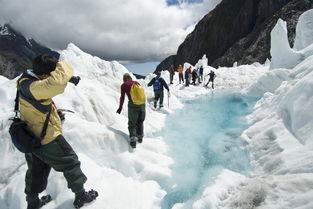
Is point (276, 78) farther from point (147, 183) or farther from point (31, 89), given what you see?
point (31, 89)

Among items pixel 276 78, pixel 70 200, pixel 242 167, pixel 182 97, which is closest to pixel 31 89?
pixel 70 200

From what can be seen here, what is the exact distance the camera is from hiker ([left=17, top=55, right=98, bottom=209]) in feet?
9.39

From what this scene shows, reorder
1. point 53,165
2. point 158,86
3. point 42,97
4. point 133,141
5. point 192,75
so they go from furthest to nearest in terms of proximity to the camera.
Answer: point 192,75, point 158,86, point 133,141, point 53,165, point 42,97

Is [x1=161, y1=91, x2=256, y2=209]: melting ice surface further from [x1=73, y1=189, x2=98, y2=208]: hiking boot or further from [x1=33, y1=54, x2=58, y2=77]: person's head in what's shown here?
[x1=33, y1=54, x2=58, y2=77]: person's head

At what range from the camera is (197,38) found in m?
92.4

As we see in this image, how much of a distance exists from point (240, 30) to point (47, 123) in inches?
3289

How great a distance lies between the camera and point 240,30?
255 feet

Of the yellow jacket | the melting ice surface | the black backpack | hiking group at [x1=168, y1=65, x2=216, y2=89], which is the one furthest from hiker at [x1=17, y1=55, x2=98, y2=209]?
hiking group at [x1=168, y1=65, x2=216, y2=89]

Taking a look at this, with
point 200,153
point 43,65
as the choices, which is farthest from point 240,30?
point 43,65

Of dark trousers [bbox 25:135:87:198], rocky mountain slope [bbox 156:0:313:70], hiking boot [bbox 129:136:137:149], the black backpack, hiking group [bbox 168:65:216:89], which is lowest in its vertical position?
dark trousers [bbox 25:135:87:198]

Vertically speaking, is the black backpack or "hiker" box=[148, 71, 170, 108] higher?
"hiker" box=[148, 71, 170, 108]

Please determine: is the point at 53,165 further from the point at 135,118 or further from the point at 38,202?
the point at 135,118

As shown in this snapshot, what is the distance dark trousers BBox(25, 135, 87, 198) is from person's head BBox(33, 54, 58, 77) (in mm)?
899

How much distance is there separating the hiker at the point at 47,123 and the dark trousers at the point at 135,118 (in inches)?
89.7
